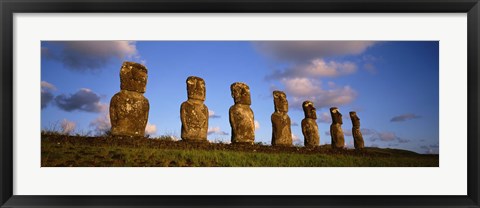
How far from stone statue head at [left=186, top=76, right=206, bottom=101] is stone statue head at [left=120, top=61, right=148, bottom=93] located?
32.4 inches

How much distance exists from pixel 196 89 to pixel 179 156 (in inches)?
95.3

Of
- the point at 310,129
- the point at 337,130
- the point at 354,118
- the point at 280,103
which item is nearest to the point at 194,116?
the point at 280,103

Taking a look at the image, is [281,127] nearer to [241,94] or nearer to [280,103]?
[280,103]

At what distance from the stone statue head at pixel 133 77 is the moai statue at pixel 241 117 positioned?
2.03 m

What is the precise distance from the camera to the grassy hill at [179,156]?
6.87 m

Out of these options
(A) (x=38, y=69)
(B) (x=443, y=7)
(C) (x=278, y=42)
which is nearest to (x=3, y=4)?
(A) (x=38, y=69)

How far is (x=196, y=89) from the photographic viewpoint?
32.5 feet

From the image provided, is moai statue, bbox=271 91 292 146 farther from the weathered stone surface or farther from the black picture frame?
the black picture frame

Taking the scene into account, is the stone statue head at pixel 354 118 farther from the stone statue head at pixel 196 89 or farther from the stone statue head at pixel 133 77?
the stone statue head at pixel 133 77

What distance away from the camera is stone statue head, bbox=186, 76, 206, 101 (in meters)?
9.52

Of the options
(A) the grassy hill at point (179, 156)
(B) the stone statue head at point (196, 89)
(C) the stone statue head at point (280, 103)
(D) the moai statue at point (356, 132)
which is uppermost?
(B) the stone statue head at point (196, 89)

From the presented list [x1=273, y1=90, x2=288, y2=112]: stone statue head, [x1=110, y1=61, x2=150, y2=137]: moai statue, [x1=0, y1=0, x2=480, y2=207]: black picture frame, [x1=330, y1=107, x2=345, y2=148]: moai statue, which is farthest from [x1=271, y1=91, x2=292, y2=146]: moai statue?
[x1=0, y1=0, x2=480, y2=207]: black picture frame

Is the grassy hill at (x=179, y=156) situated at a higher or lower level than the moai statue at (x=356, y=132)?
lower

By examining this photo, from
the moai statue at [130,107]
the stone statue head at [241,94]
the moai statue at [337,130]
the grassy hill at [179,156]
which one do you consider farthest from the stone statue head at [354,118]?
the moai statue at [130,107]
